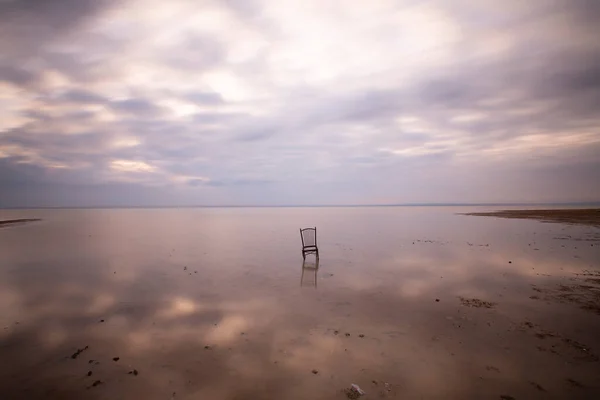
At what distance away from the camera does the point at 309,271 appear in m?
14.4

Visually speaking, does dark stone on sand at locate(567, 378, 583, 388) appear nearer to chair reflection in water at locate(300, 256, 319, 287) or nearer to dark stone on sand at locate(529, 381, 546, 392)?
dark stone on sand at locate(529, 381, 546, 392)

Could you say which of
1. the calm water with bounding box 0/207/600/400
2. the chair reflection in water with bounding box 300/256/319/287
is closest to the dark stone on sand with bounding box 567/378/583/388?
the calm water with bounding box 0/207/600/400

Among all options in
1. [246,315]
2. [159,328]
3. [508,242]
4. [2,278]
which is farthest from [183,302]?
[508,242]

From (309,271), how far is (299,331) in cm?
689

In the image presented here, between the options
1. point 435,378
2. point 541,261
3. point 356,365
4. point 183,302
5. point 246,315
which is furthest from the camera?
point 541,261

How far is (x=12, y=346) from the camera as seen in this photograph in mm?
6824

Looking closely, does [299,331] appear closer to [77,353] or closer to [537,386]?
[537,386]

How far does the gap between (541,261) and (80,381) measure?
20179mm

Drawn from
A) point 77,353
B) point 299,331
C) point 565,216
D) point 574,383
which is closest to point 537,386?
point 574,383

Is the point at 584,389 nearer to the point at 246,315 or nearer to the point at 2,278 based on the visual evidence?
the point at 246,315

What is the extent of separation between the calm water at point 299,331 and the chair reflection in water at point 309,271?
157 mm

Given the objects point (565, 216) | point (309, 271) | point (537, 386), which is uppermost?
point (565, 216)

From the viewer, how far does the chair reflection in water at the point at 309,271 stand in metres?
12.4

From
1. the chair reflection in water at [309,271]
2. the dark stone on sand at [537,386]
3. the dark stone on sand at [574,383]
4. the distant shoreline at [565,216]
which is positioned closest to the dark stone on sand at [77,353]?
the chair reflection in water at [309,271]
